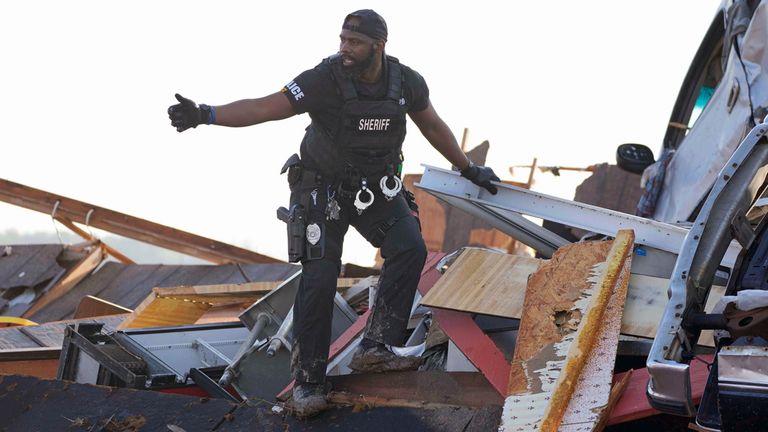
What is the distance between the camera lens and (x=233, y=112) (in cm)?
531

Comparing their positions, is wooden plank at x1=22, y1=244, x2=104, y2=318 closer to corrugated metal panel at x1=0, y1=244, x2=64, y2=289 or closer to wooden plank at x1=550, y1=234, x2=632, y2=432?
corrugated metal panel at x1=0, y1=244, x2=64, y2=289

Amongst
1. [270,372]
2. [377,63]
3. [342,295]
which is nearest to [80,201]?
[342,295]

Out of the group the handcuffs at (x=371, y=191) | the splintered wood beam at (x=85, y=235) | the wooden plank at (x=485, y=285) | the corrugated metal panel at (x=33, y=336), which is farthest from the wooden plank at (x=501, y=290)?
the splintered wood beam at (x=85, y=235)

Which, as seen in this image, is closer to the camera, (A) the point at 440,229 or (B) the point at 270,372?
(B) the point at 270,372

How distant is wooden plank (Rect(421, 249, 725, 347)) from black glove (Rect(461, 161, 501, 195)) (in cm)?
66

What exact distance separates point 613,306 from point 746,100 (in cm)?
276

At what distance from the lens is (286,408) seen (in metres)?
5.39

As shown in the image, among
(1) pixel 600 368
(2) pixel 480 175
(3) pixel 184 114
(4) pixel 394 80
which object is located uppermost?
(4) pixel 394 80

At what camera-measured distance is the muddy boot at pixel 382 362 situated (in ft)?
18.0

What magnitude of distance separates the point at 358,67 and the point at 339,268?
39.4 inches

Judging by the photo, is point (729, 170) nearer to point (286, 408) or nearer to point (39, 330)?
point (286, 408)

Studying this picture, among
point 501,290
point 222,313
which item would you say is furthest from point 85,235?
point 501,290

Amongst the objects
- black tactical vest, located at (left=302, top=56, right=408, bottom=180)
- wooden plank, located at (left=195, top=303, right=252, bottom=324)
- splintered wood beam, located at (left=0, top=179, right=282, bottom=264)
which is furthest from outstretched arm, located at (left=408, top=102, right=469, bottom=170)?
splintered wood beam, located at (left=0, top=179, right=282, bottom=264)

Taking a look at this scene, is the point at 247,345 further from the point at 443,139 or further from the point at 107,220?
the point at 107,220
